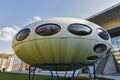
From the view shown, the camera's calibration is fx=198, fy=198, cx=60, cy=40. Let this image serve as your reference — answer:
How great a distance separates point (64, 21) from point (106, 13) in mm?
33364

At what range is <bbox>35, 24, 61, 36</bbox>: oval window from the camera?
319 inches

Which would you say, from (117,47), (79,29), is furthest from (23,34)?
(117,47)

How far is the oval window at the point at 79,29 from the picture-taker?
8.15 meters

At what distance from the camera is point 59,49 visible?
7.89m

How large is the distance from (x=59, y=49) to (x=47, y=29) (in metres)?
1.00

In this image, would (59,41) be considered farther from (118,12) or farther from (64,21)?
(118,12)

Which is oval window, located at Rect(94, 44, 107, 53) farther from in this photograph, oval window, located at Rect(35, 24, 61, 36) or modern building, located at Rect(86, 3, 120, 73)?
modern building, located at Rect(86, 3, 120, 73)

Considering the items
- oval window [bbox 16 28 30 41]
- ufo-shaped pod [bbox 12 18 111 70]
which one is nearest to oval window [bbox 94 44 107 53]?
ufo-shaped pod [bbox 12 18 111 70]

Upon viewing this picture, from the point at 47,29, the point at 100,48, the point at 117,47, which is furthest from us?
the point at 117,47

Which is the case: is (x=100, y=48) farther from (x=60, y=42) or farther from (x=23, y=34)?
(x=23, y=34)

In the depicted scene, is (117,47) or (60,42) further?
(117,47)

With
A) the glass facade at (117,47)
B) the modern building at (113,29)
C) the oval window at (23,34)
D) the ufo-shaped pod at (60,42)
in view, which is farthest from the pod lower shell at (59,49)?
the glass facade at (117,47)

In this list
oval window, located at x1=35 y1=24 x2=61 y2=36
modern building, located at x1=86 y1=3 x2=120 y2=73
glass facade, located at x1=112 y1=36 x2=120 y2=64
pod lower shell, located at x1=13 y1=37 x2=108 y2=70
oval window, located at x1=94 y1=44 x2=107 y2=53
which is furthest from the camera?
glass facade, located at x1=112 y1=36 x2=120 y2=64

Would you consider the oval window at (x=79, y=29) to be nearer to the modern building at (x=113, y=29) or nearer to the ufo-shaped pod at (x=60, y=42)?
the ufo-shaped pod at (x=60, y=42)
